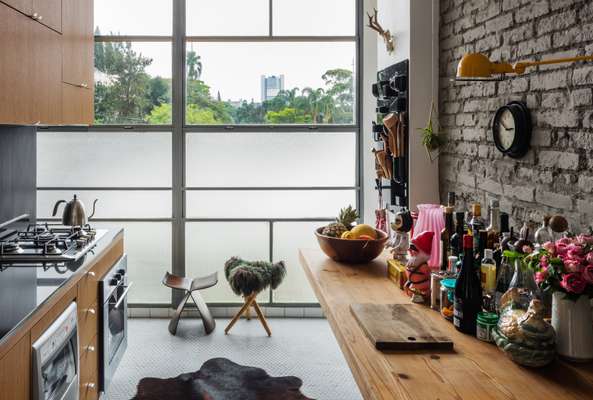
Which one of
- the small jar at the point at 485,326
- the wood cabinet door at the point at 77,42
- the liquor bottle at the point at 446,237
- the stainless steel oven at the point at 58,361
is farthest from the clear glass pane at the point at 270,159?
the small jar at the point at 485,326

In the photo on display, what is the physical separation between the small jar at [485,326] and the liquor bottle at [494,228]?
410mm

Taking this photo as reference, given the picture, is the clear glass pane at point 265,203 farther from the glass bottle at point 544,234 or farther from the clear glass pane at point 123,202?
the glass bottle at point 544,234

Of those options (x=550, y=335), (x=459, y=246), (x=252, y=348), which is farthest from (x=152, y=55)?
(x=550, y=335)

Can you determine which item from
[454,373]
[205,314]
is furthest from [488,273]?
[205,314]

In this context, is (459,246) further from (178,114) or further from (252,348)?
(178,114)

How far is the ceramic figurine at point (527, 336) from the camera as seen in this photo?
4.62ft

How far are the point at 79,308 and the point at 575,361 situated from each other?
→ 200cm

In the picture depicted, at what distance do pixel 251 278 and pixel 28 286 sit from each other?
74.9 inches

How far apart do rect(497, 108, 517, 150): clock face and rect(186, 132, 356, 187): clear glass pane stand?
2.25 metres

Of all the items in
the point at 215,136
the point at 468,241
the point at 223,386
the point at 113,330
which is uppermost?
the point at 215,136

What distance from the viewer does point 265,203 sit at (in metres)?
4.62

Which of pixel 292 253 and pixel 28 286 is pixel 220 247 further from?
pixel 28 286

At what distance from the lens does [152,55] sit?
4520 mm

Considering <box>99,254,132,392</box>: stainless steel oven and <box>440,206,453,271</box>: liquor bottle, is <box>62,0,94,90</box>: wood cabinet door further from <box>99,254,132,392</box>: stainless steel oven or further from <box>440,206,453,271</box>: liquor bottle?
<box>440,206,453,271</box>: liquor bottle
